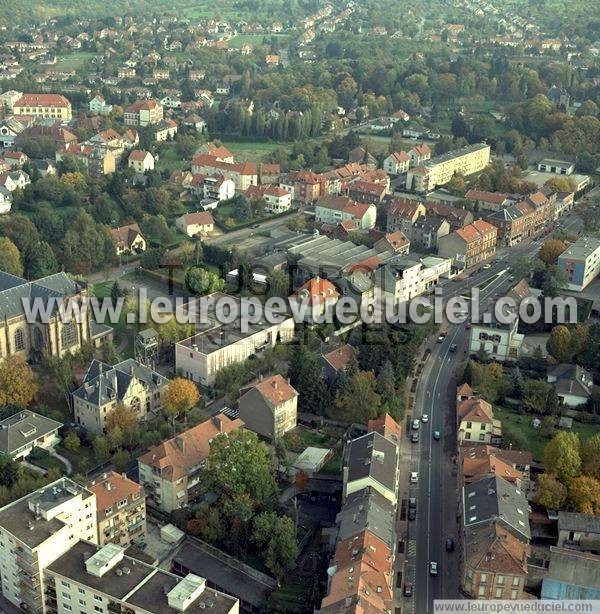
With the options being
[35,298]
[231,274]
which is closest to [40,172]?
[231,274]

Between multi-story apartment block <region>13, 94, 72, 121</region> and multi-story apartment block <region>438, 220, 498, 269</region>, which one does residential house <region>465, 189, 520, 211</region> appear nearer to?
multi-story apartment block <region>438, 220, 498, 269</region>

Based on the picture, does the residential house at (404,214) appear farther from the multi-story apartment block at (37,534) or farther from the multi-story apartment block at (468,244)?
the multi-story apartment block at (37,534)

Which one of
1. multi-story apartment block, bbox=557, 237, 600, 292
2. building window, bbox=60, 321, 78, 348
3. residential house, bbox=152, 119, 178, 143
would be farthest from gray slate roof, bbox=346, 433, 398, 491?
residential house, bbox=152, 119, 178, 143

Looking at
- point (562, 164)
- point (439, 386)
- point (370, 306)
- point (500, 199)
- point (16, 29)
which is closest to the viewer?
point (439, 386)

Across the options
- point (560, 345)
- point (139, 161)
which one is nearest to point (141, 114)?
point (139, 161)

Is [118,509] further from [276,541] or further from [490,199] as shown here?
[490,199]

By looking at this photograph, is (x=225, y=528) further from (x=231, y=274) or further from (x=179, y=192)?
(x=179, y=192)

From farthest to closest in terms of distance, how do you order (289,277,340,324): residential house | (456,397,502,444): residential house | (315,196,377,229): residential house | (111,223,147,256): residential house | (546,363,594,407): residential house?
(315,196,377,229): residential house → (111,223,147,256): residential house → (289,277,340,324): residential house → (546,363,594,407): residential house → (456,397,502,444): residential house
